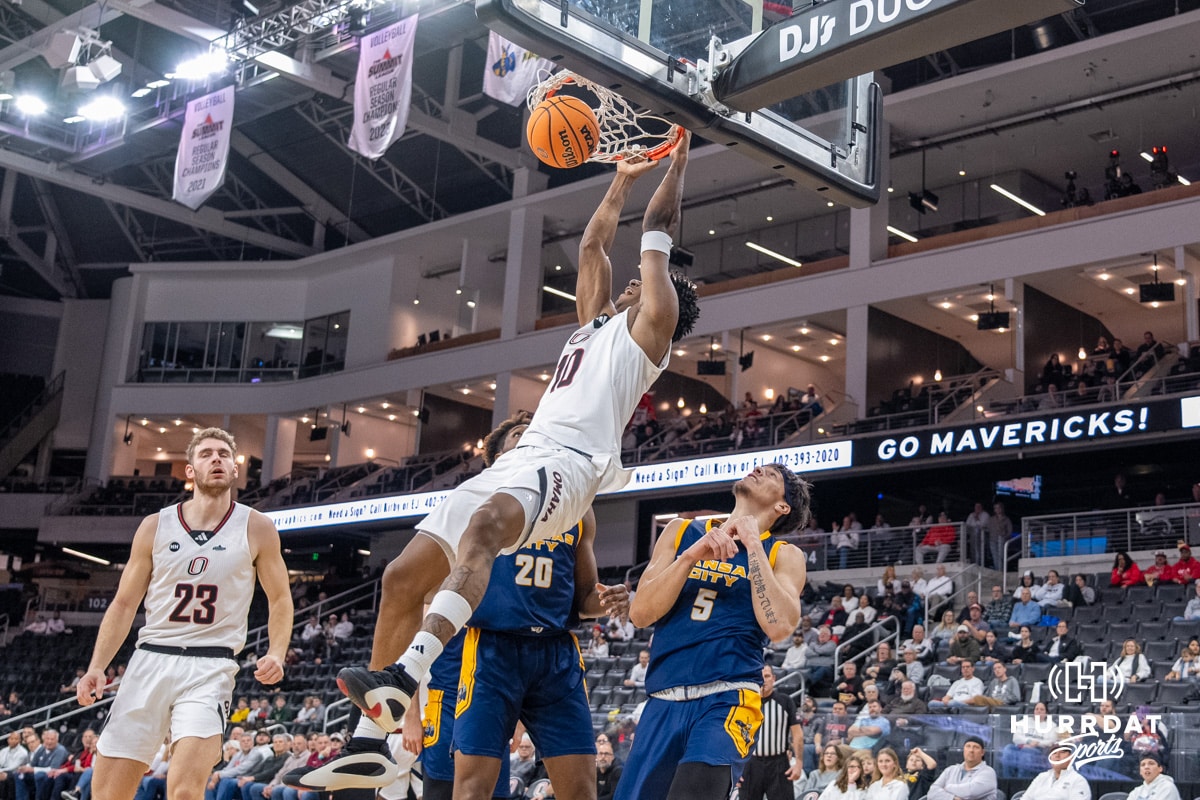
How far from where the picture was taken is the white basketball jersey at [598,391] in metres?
4.88

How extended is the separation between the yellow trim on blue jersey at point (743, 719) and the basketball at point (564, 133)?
255 centimetres

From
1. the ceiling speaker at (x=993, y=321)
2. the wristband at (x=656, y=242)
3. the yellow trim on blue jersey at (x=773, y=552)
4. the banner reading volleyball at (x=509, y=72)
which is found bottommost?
the yellow trim on blue jersey at (x=773, y=552)

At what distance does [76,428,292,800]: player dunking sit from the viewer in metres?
5.55

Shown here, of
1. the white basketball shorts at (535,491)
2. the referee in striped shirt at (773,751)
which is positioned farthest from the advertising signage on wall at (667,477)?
the white basketball shorts at (535,491)

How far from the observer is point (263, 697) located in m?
21.2

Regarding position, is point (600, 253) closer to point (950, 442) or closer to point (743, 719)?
point (743, 719)

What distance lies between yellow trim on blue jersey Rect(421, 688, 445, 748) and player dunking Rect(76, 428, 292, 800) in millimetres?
656

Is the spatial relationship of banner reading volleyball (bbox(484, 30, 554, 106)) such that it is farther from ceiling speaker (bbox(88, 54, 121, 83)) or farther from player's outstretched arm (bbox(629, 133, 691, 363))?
player's outstretched arm (bbox(629, 133, 691, 363))

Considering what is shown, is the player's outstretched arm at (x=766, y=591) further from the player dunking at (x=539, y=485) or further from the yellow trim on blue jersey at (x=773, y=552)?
the player dunking at (x=539, y=485)

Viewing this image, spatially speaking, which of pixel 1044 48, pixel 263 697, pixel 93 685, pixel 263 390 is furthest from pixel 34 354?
pixel 93 685

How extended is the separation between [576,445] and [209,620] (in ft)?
6.74

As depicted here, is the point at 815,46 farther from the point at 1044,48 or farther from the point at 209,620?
the point at 1044,48

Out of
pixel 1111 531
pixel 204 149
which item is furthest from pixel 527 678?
pixel 204 149

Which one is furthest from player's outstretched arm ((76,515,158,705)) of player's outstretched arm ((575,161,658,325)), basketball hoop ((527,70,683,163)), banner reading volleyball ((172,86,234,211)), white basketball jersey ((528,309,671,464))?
banner reading volleyball ((172,86,234,211))
